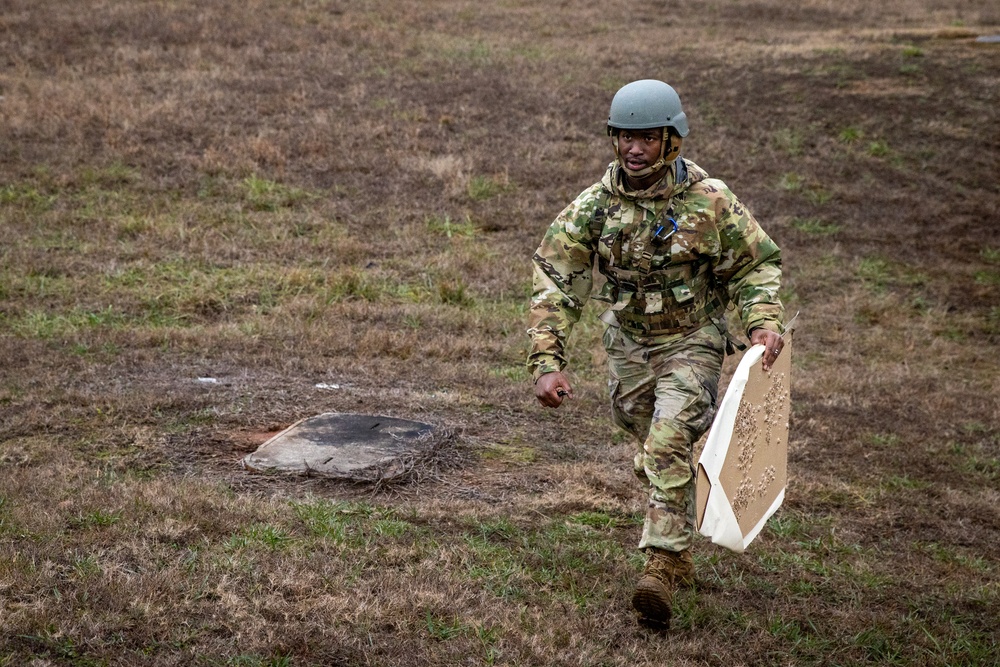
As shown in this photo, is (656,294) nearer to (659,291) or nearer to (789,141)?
(659,291)

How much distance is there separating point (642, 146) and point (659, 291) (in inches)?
23.5

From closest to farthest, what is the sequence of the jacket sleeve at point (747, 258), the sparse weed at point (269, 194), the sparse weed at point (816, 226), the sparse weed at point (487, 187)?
the jacket sleeve at point (747, 258)
the sparse weed at point (269, 194)
the sparse weed at point (816, 226)
the sparse weed at point (487, 187)

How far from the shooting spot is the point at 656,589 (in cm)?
452

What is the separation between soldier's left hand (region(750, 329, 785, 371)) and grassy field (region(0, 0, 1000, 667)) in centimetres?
113

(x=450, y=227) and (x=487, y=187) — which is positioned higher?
(x=487, y=187)

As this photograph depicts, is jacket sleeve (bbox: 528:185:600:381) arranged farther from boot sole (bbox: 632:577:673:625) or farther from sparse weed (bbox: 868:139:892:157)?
sparse weed (bbox: 868:139:892:157)

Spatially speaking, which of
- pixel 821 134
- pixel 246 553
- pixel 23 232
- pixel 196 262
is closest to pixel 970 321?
pixel 821 134

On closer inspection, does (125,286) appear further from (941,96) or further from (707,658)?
(941,96)

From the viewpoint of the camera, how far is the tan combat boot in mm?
4531

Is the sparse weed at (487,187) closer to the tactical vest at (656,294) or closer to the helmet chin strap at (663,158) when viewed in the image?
the tactical vest at (656,294)

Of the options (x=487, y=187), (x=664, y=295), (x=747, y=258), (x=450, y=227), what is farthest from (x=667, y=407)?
(x=487, y=187)

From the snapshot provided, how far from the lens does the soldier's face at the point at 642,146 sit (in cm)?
472

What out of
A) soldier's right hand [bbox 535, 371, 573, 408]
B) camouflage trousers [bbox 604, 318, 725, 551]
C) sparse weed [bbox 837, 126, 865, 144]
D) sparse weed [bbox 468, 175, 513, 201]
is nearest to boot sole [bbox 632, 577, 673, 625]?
camouflage trousers [bbox 604, 318, 725, 551]

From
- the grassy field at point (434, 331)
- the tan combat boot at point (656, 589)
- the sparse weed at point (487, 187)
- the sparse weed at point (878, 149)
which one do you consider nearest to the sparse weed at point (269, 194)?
the grassy field at point (434, 331)
